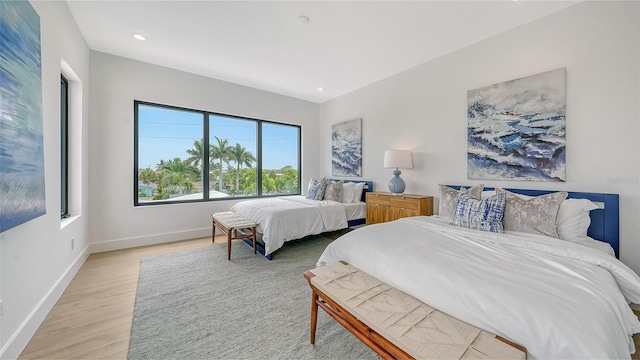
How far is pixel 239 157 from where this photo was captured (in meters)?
4.70

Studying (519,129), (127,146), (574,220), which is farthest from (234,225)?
(519,129)

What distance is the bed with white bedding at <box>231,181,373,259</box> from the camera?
3.10 m

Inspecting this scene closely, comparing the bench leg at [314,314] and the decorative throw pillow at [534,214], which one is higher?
the decorative throw pillow at [534,214]

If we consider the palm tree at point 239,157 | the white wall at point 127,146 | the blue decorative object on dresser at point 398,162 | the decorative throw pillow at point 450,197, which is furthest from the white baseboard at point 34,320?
the blue decorative object on dresser at point 398,162

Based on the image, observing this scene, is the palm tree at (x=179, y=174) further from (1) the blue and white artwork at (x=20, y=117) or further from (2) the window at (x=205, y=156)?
(1) the blue and white artwork at (x=20, y=117)

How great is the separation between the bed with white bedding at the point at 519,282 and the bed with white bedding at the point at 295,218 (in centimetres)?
124

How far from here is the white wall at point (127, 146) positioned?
3.34 metres

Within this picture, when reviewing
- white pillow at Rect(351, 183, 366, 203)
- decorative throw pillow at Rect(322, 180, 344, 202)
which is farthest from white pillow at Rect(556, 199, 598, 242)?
decorative throw pillow at Rect(322, 180, 344, 202)

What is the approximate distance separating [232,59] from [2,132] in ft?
8.79

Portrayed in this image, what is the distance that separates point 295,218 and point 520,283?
8.34 feet

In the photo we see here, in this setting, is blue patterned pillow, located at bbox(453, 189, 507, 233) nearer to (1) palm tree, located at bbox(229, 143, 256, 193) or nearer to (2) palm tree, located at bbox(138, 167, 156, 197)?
(1) palm tree, located at bbox(229, 143, 256, 193)

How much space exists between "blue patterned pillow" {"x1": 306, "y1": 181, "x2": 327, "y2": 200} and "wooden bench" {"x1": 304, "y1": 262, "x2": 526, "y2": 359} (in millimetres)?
2695

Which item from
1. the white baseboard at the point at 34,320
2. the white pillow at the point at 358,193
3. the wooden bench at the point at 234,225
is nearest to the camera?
the white baseboard at the point at 34,320

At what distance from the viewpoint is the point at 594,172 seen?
2209 millimetres
